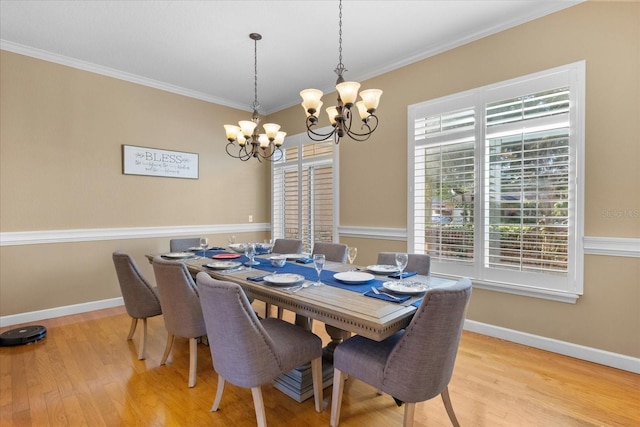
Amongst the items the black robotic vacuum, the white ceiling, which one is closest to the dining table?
the black robotic vacuum

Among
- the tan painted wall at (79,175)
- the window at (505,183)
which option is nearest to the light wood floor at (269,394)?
the window at (505,183)

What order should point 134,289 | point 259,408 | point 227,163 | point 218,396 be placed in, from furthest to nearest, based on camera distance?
point 227,163 → point 134,289 → point 218,396 → point 259,408

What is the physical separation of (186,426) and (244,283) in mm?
899

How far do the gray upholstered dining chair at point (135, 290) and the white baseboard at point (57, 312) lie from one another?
171 cm

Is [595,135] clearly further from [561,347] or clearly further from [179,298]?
[179,298]

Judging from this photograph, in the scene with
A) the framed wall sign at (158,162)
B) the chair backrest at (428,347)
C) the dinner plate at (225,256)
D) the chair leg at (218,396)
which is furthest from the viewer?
the framed wall sign at (158,162)

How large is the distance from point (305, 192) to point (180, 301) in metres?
3.07

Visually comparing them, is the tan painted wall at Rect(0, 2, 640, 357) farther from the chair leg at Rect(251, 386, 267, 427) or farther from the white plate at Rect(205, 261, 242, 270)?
the chair leg at Rect(251, 386, 267, 427)

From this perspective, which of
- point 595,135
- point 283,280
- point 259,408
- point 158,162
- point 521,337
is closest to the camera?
point 259,408

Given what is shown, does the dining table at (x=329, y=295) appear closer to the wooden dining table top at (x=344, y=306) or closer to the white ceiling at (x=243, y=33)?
the wooden dining table top at (x=344, y=306)

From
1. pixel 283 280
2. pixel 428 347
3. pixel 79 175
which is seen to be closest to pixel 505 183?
pixel 428 347

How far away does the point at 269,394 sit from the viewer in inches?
85.4

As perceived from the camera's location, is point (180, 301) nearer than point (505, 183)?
Yes

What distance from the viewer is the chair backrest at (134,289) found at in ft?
8.61
